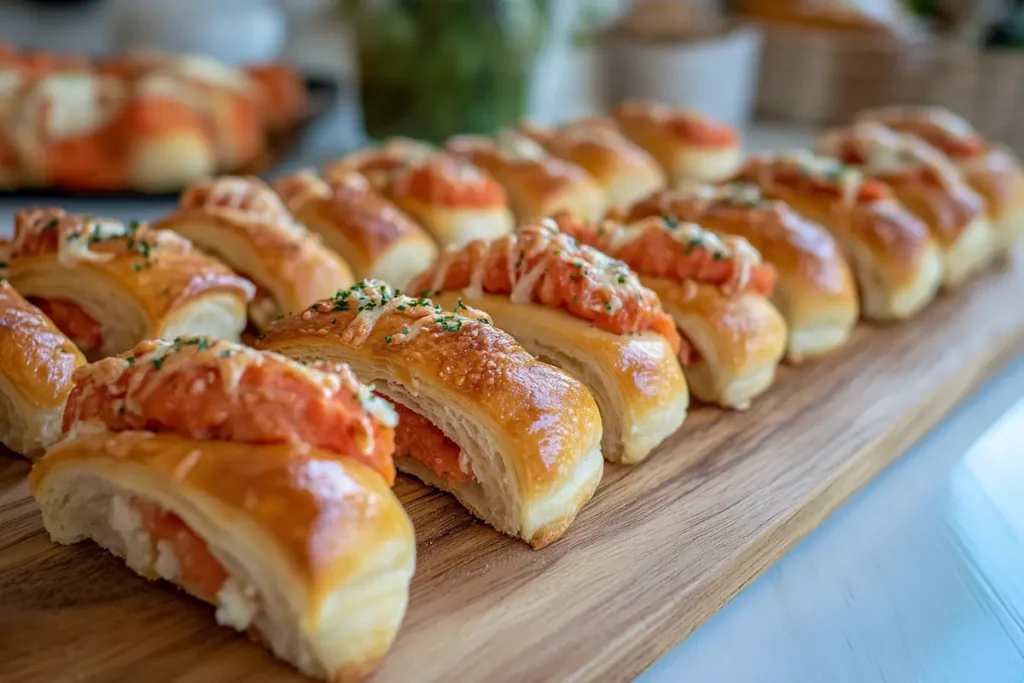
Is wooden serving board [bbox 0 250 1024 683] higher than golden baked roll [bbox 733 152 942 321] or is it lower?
lower

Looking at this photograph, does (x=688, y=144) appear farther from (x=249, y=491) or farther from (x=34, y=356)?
(x=249, y=491)

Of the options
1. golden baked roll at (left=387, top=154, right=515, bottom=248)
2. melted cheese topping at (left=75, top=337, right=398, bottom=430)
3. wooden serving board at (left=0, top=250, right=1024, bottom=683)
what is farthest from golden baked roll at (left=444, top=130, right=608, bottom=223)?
melted cheese topping at (left=75, top=337, right=398, bottom=430)

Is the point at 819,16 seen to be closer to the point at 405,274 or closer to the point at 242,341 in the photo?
the point at 405,274

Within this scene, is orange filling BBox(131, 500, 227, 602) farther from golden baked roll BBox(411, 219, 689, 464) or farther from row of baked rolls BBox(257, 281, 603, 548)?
golden baked roll BBox(411, 219, 689, 464)

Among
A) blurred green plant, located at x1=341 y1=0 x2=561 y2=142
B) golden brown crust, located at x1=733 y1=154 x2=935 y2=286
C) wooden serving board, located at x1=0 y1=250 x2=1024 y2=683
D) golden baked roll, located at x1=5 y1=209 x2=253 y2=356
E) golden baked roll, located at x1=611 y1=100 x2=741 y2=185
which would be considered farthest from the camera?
golden baked roll, located at x1=611 y1=100 x2=741 y2=185

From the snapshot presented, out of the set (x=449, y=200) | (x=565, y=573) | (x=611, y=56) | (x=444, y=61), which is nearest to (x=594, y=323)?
(x=565, y=573)

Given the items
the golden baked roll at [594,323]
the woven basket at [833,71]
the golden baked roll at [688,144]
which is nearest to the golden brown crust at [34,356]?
the golden baked roll at [594,323]

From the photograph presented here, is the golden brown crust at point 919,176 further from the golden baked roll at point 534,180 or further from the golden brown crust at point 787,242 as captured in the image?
the golden baked roll at point 534,180
